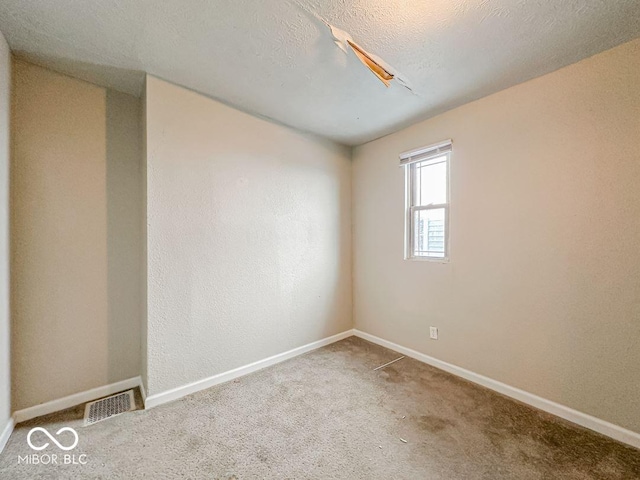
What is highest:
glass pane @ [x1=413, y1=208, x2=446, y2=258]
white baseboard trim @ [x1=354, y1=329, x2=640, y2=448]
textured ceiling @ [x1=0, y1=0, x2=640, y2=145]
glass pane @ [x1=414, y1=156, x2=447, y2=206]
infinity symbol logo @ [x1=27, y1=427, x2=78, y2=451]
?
textured ceiling @ [x1=0, y1=0, x2=640, y2=145]

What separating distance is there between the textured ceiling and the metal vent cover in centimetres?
248

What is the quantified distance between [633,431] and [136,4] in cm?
376

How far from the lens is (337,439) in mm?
1627

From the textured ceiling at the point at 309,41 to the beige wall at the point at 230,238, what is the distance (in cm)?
38

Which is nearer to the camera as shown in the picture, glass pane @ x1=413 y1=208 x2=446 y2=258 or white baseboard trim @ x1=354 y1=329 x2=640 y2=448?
white baseboard trim @ x1=354 y1=329 x2=640 y2=448

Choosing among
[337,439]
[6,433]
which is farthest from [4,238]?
[337,439]

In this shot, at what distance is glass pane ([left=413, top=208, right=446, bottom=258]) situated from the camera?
260 cm

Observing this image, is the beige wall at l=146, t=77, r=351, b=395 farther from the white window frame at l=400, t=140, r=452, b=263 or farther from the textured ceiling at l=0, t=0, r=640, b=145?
the white window frame at l=400, t=140, r=452, b=263

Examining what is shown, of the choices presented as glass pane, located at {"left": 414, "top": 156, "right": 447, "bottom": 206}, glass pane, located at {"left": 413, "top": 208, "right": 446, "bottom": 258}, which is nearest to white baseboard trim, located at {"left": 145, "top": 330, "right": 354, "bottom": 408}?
glass pane, located at {"left": 413, "top": 208, "right": 446, "bottom": 258}

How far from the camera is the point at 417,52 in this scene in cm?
169

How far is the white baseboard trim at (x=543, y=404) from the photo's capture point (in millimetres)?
1600

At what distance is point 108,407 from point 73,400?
274 millimetres

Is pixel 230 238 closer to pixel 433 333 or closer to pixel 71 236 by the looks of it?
pixel 71 236

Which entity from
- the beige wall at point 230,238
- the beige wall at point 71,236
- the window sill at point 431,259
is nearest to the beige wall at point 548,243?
the window sill at point 431,259
